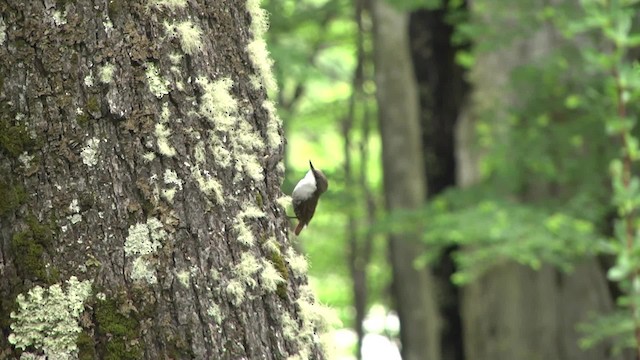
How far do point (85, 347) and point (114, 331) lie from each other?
0.06 m

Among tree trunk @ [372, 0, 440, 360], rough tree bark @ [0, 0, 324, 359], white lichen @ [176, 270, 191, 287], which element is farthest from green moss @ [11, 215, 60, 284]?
tree trunk @ [372, 0, 440, 360]

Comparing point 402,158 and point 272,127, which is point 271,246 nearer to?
point 272,127

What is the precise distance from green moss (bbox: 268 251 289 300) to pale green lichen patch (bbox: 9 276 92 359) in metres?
0.36

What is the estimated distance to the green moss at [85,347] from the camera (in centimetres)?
168

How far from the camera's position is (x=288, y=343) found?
1.84 meters

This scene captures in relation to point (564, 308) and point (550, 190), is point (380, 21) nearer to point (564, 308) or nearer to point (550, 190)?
point (550, 190)

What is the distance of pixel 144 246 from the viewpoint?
1.71 meters

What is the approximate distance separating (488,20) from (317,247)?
5.42 m

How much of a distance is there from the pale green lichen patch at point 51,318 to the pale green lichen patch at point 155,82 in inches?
14.4

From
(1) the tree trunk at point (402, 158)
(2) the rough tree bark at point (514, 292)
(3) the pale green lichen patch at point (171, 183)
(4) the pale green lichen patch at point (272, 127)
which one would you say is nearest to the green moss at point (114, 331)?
(3) the pale green lichen patch at point (171, 183)

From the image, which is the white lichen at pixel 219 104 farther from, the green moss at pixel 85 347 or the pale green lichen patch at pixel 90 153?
the green moss at pixel 85 347

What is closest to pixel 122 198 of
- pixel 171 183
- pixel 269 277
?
pixel 171 183

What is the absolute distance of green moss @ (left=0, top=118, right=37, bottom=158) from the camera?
171cm

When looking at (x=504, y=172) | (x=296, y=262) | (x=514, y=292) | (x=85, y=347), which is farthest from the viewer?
(x=514, y=292)
